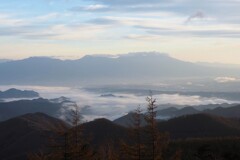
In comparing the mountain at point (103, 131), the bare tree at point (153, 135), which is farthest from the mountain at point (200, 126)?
the bare tree at point (153, 135)

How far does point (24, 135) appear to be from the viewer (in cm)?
7944

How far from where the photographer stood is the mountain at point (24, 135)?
69.9 meters

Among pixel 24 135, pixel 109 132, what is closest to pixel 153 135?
pixel 109 132

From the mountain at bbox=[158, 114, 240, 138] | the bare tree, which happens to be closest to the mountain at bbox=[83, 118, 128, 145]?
the mountain at bbox=[158, 114, 240, 138]

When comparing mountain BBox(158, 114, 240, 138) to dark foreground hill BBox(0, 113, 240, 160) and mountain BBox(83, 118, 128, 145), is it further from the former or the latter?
mountain BBox(83, 118, 128, 145)

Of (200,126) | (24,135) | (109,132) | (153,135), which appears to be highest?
(153,135)

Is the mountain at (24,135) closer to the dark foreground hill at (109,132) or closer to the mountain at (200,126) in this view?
the dark foreground hill at (109,132)

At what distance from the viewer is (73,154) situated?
20.0 metres

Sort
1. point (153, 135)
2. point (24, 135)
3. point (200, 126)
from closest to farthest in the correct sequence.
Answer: point (153, 135), point (200, 126), point (24, 135)

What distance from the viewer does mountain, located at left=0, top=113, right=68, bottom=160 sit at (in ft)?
229

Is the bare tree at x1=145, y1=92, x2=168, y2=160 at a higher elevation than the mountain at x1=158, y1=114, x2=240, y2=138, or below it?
higher

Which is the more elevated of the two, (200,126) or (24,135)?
(200,126)

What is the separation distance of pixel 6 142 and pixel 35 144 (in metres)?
8.57

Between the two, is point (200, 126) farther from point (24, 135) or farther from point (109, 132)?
point (24, 135)
